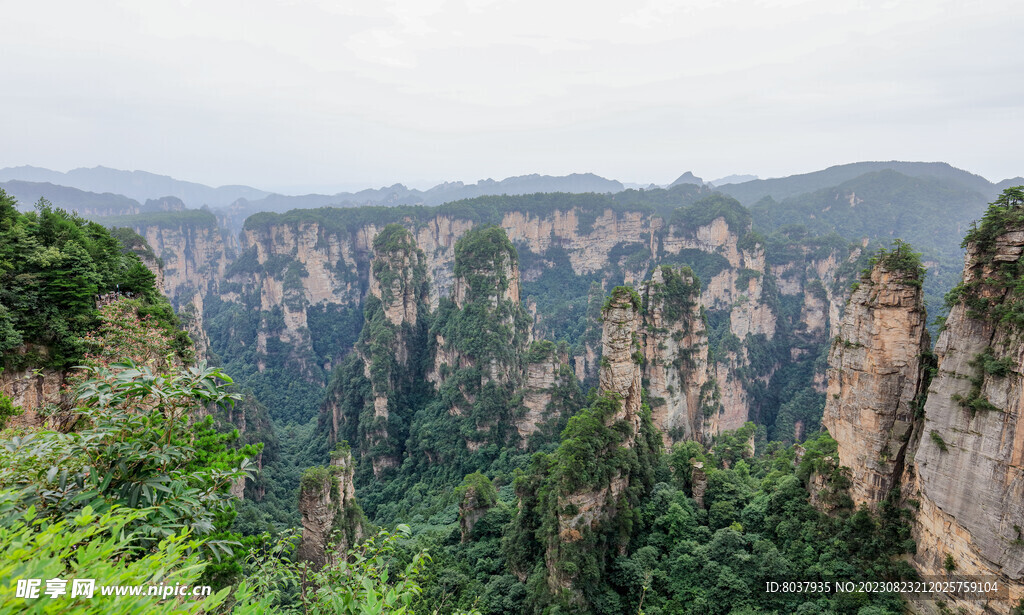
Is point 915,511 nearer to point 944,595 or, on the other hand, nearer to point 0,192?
point 944,595

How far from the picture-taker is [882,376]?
1659 centimetres

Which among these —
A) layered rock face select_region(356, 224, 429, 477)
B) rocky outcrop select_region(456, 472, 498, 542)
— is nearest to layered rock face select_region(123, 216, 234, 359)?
layered rock face select_region(356, 224, 429, 477)

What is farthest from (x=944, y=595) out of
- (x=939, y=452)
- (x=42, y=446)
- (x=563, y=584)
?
(x=42, y=446)

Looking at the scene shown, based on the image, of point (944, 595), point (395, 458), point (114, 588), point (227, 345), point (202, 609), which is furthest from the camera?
point (227, 345)

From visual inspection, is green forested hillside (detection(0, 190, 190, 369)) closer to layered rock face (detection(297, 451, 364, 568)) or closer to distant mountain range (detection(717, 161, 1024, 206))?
layered rock face (detection(297, 451, 364, 568))

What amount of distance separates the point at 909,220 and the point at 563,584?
131 metres

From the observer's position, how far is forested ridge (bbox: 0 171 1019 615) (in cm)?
480

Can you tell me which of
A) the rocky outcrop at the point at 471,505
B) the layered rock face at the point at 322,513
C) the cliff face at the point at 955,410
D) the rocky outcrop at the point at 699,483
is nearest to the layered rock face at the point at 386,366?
the layered rock face at the point at 322,513

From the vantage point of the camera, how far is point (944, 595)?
13.8 m

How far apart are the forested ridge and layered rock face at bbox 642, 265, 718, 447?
1.12 feet

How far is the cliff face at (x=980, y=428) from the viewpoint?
41.3 feet

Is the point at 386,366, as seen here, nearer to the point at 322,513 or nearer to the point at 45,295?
the point at 322,513

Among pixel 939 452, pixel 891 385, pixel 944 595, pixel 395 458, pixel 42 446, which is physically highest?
pixel 42 446

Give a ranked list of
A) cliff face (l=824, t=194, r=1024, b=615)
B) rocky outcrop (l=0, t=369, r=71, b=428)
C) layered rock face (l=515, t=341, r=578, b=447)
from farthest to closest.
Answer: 1. layered rock face (l=515, t=341, r=578, b=447)
2. cliff face (l=824, t=194, r=1024, b=615)
3. rocky outcrop (l=0, t=369, r=71, b=428)
